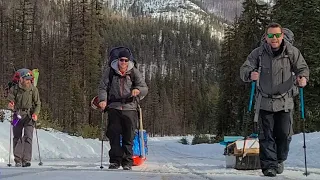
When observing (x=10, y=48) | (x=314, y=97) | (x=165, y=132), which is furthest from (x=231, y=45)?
(x=165, y=132)

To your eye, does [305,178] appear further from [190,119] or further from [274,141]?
[190,119]

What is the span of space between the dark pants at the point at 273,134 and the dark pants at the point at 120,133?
7.61 ft

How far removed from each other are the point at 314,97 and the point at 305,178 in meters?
24.1

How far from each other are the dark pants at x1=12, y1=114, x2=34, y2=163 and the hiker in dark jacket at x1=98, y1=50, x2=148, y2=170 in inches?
99.1

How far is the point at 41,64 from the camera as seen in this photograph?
5812 centimetres

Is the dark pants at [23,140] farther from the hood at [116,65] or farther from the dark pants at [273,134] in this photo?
the dark pants at [273,134]

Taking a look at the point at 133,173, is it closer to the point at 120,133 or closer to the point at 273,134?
the point at 120,133

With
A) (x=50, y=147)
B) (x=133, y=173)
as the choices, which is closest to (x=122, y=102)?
(x=133, y=173)

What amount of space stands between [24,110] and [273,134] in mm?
5415

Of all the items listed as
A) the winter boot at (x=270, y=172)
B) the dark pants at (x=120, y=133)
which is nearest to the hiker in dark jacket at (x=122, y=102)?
the dark pants at (x=120, y=133)

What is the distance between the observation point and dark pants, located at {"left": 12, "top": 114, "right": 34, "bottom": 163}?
981cm

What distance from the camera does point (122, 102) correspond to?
8.17 metres

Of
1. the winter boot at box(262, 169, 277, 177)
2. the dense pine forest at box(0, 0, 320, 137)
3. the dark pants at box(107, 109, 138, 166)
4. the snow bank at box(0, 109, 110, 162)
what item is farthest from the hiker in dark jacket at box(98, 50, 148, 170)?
the dense pine forest at box(0, 0, 320, 137)

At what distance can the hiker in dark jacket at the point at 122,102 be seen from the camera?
816 cm
